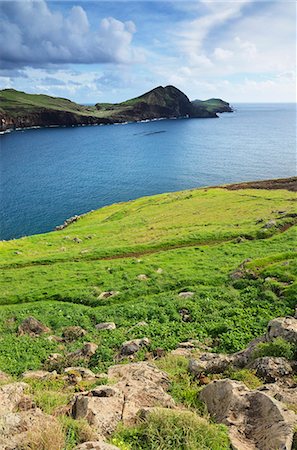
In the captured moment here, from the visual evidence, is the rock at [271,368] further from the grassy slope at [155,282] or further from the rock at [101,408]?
the rock at [101,408]

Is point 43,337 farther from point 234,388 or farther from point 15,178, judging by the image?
point 15,178

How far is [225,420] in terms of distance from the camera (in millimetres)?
12422

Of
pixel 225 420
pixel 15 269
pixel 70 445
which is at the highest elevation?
pixel 70 445

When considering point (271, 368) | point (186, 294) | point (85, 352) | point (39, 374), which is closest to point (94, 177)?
point (186, 294)

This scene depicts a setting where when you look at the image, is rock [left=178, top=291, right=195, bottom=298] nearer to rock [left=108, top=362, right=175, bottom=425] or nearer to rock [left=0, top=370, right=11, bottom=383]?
rock [left=108, top=362, right=175, bottom=425]

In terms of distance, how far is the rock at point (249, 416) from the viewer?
36.5ft

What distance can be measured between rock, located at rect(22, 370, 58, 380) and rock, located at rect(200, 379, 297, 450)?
8996 millimetres

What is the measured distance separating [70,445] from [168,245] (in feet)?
131

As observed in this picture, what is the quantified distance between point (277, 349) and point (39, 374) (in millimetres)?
13645

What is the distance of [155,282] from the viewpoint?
1426 inches

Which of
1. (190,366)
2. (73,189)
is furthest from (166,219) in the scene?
(73,189)

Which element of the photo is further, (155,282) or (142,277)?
(142,277)

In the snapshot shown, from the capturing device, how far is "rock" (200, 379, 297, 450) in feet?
36.5

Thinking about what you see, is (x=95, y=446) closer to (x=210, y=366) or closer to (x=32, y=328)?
(x=210, y=366)
